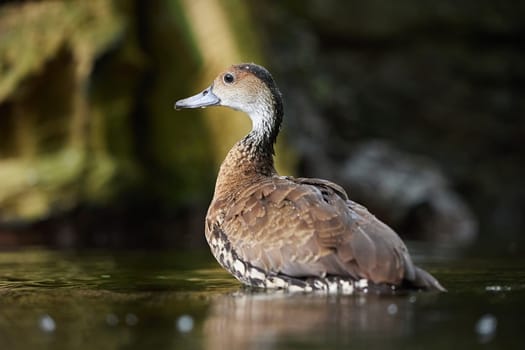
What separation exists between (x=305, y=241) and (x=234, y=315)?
1075 mm

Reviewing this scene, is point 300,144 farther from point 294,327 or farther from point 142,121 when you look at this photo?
point 294,327

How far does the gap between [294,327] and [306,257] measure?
142 centimetres

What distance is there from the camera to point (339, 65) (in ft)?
65.6

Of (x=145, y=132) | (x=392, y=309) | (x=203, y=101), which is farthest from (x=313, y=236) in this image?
(x=145, y=132)

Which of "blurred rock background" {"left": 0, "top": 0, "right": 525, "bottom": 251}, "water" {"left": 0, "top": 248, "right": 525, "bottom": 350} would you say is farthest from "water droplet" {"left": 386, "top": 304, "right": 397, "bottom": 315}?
"blurred rock background" {"left": 0, "top": 0, "right": 525, "bottom": 251}

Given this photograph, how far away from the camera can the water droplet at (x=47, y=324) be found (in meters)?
4.95

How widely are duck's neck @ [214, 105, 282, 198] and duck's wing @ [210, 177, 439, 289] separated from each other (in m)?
0.70

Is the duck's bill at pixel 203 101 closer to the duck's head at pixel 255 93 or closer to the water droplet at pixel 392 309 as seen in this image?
the duck's head at pixel 255 93

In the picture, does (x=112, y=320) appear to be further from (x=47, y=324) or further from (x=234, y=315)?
(x=234, y=315)

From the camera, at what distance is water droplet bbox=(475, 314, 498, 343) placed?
4.68m

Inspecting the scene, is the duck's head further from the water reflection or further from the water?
the water reflection

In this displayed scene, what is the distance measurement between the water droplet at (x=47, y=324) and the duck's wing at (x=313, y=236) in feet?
5.40

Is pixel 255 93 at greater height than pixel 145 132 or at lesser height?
lesser

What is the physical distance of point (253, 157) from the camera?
314 inches
